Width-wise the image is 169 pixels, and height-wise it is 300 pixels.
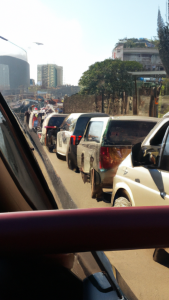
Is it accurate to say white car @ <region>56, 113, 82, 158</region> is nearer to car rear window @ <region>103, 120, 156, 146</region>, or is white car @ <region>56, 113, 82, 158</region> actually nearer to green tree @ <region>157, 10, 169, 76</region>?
car rear window @ <region>103, 120, 156, 146</region>

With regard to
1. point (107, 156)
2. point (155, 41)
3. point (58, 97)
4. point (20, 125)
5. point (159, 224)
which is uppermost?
point (155, 41)

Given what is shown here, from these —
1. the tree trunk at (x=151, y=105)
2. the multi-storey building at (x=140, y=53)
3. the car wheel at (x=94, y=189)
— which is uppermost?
the multi-storey building at (x=140, y=53)

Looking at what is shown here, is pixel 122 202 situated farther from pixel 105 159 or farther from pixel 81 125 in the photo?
pixel 81 125

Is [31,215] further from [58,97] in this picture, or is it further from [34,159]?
[58,97]

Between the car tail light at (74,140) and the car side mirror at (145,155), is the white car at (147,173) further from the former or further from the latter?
the car tail light at (74,140)

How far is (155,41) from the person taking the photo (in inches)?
66.8

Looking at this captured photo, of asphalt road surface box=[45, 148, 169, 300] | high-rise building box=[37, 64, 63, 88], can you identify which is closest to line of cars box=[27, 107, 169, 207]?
high-rise building box=[37, 64, 63, 88]

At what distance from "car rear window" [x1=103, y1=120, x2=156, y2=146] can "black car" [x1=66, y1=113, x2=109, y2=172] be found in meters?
0.33

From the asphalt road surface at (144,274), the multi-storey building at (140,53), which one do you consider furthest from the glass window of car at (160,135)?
the asphalt road surface at (144,274)

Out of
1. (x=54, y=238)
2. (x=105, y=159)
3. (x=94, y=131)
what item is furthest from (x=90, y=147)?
(x=54, y=238)

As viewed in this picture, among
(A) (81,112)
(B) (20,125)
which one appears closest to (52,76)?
(B) (20,125)

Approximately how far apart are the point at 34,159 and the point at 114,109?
788mm

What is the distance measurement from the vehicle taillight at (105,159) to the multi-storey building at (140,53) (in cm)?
60

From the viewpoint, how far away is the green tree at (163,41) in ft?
5.40
